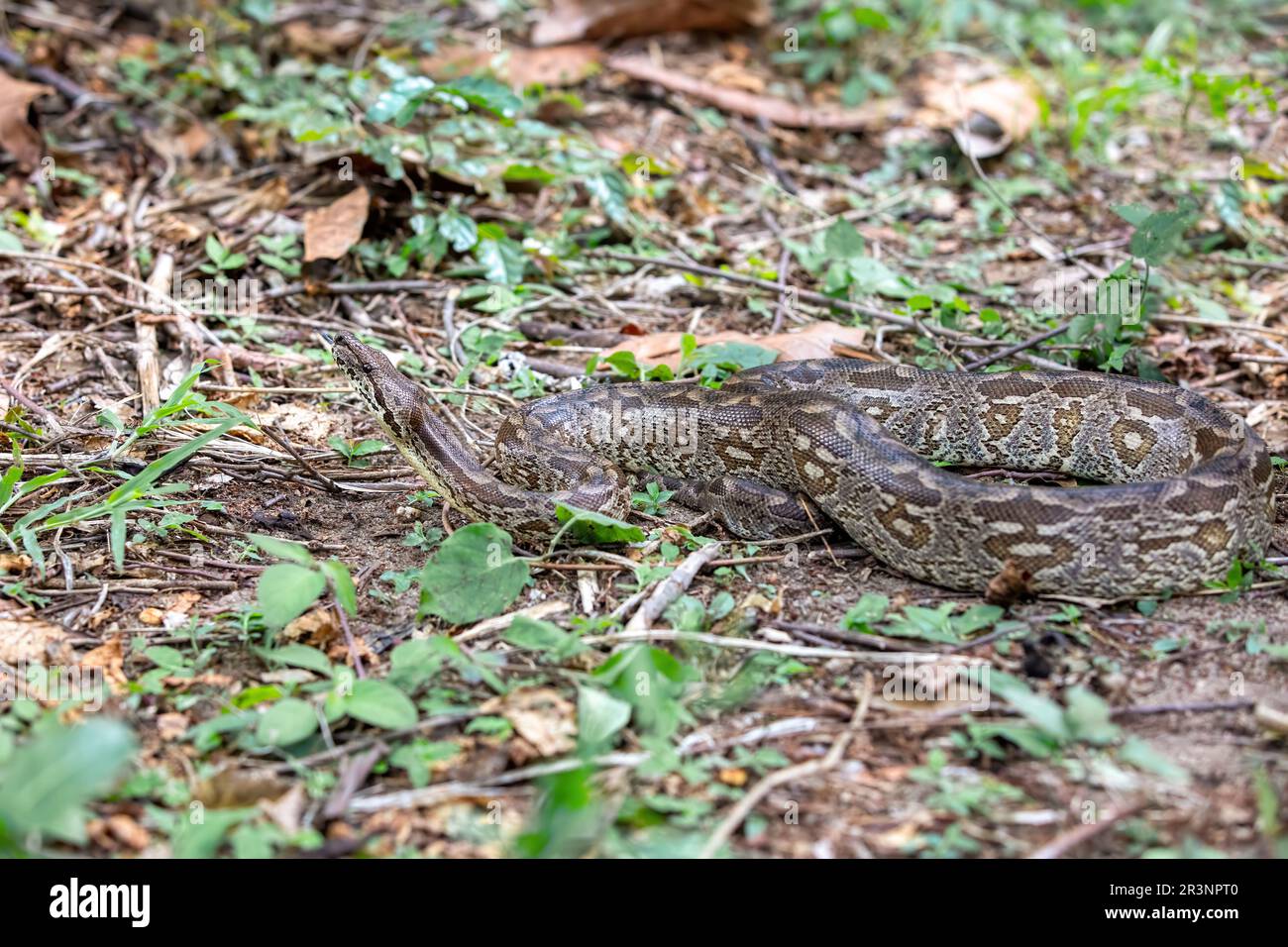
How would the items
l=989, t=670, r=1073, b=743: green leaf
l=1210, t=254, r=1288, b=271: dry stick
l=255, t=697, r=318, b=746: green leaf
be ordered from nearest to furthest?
l=989, t=670, r=1073, b=743: green leaf, l=255, t=697, r=318, b=746: green leaf, l=1210, t=254, r=1288, b=271: dry stick

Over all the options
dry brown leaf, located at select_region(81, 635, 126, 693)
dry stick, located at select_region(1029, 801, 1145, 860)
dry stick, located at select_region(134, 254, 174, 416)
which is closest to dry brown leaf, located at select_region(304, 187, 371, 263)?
dry stick, located at select_region(134, 254, 174, 416)

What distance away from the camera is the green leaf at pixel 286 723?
5.24 meters

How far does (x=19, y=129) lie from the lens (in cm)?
1152

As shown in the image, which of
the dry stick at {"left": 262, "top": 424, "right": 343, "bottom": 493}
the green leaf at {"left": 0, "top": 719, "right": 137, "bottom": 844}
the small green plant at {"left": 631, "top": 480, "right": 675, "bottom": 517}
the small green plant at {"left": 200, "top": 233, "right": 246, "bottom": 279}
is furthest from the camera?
the small green plant at {"left": 200, "top": 233, "right": 246, "bottom": 279}

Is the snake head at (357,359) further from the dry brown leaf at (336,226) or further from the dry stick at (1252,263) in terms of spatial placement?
the dry stick at (1252,263)

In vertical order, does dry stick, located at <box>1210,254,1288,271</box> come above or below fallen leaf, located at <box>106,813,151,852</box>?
above

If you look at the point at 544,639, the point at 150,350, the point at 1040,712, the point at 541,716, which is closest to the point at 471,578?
the point at 544,639

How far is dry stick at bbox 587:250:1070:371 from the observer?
9.77 meters

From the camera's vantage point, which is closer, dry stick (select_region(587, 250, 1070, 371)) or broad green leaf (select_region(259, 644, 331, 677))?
broad green leaf (select_region(259, 644, 331, 677))

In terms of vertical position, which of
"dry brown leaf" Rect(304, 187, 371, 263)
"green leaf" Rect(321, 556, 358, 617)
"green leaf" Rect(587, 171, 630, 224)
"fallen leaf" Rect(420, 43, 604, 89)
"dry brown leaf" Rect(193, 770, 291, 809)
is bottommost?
"dry brown leaf" Rect(193, 770, 291, 809)

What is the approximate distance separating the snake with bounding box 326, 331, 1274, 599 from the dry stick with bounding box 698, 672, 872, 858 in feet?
5.31

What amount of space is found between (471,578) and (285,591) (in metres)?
1.08

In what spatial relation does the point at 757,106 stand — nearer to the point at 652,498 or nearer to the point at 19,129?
the point at 652,498

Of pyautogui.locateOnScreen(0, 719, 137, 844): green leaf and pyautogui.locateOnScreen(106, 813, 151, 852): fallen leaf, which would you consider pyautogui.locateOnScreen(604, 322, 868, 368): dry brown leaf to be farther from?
pyautogui.locateOnScreen(0, 719, 137, 844): green leaf
